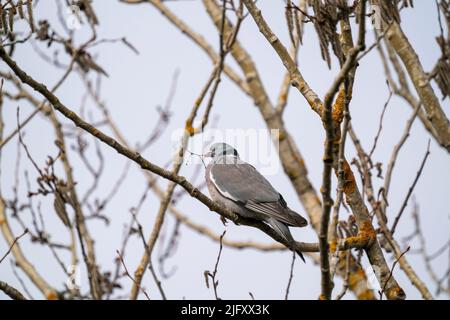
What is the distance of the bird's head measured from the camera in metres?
5.95

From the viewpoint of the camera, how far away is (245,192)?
16.7 ft

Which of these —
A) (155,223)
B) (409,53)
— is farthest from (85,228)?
(409,53)

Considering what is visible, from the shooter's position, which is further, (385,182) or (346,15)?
(385,182)

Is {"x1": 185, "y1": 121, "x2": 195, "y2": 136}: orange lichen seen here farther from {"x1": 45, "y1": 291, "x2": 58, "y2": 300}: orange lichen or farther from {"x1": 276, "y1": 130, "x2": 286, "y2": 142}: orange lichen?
{"x1": 276, "y1": 130, "x2": 286, "y2": 142}: orange lichen

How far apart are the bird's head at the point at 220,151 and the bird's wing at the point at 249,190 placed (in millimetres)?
226

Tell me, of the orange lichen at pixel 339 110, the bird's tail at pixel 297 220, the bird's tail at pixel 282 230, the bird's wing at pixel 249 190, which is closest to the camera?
the orange lichen at pixel 339 110

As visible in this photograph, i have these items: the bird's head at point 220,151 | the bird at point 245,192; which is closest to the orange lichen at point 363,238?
the bird at point 245,192

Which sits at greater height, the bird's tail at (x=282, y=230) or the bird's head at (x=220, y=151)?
the bird's head at (x=220, y=151)

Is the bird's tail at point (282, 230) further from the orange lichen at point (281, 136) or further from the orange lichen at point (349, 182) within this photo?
the orange lichen at point (281, 136)

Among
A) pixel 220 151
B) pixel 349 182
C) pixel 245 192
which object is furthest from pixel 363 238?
pixel 220 151

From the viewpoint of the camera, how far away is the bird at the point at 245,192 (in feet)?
14.8
